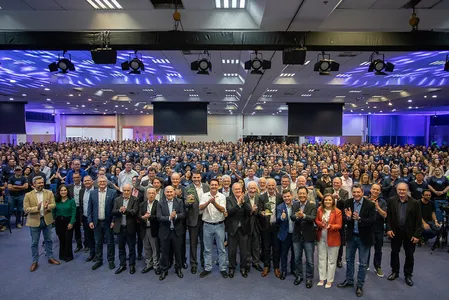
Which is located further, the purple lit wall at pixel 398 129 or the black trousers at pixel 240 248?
the purple lit wall at pixel 398 129

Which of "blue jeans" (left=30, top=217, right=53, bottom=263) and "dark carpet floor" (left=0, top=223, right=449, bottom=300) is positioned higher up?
"blue jeans" (left=30, top=217, right=53, bottom=263)

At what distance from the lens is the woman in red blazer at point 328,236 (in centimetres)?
403

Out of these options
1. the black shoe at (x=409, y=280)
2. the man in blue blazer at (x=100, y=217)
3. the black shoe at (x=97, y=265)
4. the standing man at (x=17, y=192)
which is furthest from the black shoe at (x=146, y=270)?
the standing man at (x=17, y=192)

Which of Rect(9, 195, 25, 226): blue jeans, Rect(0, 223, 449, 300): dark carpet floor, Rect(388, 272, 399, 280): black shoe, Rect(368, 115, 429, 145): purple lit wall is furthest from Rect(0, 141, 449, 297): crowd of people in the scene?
Rect(368, 115, 429, 145): purple lit wall

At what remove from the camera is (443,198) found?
267 inches

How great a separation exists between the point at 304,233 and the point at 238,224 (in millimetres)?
1030

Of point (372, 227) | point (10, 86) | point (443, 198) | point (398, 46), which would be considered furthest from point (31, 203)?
point (10, 86)

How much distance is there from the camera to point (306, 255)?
4191 mm

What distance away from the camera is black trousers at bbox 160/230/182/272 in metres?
4.48

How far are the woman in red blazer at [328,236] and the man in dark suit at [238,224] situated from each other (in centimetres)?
110

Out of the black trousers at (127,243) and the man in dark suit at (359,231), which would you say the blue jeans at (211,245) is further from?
the man in dark suit at (359,231)

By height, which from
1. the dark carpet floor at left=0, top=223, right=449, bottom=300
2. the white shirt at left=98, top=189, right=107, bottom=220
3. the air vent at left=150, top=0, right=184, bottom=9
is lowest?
the dark carpet floor at left=0, top=223, right=449, bottom=300

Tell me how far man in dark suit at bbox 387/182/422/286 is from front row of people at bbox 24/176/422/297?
0.5 inches

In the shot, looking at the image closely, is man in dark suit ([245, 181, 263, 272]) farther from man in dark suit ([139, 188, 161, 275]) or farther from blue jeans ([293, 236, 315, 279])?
man in dark suit ([139, 188, 161, 275])
